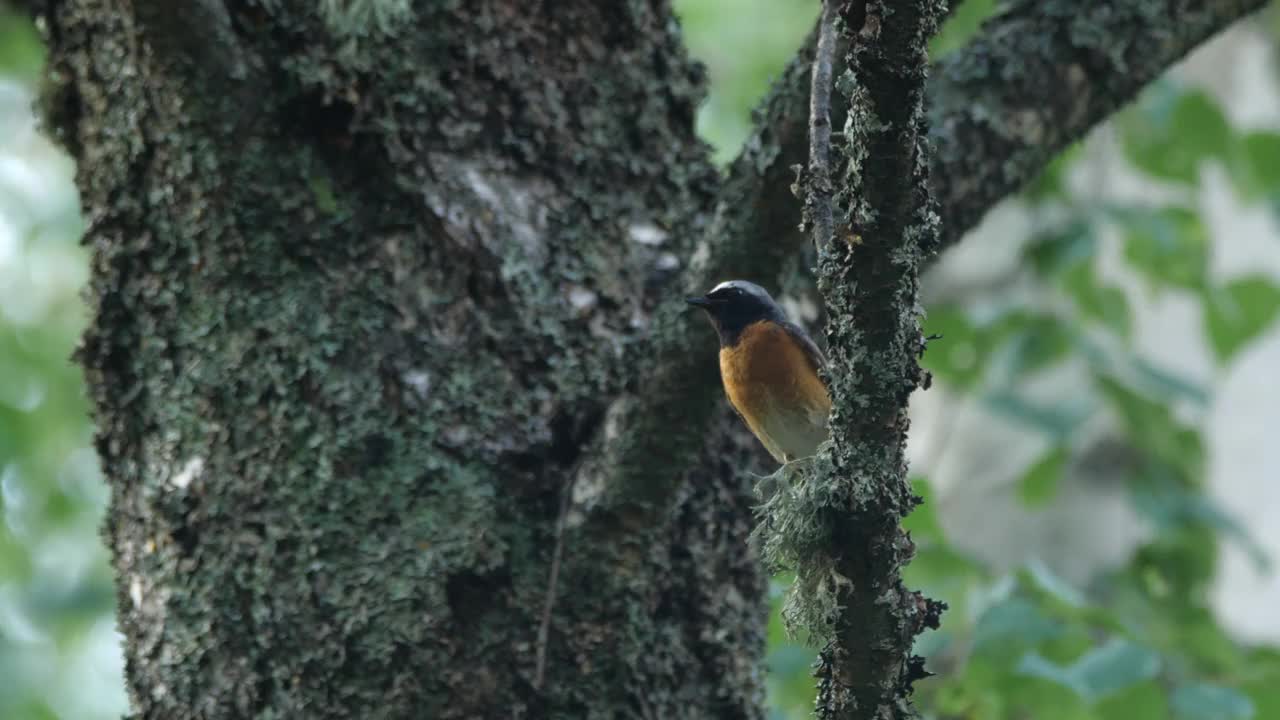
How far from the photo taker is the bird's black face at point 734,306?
236 centimetres

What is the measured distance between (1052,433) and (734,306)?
2.21 meters

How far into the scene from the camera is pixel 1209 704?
3119 mm

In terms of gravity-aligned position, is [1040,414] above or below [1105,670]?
above

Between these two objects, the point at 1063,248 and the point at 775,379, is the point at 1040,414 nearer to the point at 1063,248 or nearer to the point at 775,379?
the point at 1063,248

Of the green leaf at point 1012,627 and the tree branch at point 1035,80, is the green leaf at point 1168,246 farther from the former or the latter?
the green leaf at point 1012,627

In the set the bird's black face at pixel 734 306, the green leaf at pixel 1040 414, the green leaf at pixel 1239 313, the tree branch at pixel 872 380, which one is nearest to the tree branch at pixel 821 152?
the tree branch at pixel 872 380

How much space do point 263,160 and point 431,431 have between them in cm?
66

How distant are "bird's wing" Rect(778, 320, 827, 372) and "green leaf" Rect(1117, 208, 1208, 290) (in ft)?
6.15

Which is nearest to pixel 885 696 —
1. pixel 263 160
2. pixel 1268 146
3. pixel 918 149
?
pixel 918 149

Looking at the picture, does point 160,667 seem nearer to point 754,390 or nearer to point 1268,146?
point 754,390

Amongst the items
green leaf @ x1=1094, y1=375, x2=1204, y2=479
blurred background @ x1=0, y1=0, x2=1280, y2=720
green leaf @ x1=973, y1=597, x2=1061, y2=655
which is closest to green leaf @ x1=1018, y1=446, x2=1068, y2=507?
blurred background @ x1=0, y1=0, x2=1280, y2=720

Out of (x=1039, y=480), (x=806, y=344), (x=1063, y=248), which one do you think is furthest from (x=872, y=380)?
(x=1039, y=480)

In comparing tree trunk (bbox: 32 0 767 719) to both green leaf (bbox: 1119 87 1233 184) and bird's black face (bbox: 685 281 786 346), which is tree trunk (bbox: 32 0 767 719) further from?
green leaf (bbox: 1119 87 1233 184)

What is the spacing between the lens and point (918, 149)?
5.05ft
